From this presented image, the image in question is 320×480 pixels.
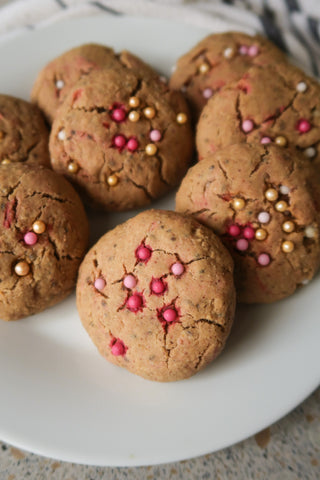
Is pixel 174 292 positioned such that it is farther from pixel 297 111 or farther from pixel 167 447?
pixel 297 111

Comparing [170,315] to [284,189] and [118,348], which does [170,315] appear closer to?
[118,348]

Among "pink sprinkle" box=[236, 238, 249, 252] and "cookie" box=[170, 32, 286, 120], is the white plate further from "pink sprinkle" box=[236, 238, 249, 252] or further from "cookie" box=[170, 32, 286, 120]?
"cookie" box=[170, 32, 286, 120]

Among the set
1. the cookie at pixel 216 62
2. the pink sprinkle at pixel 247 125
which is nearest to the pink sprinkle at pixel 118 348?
the pink sprinkle at pixel 247 125

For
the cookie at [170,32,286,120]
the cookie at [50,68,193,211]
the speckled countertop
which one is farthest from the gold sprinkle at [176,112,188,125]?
the speckled countertop

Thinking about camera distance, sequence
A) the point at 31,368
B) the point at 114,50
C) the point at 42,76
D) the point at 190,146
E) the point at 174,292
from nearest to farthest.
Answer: the point at 174,292
the point at 31,368
the point at 190,146
the point at 42,76
the point at 114,50

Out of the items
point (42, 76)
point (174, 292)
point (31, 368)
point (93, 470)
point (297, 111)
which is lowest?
point (93, 470)

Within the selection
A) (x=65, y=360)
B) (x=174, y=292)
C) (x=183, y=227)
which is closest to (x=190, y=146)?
(x=183, y=227)

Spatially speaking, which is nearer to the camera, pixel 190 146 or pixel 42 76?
pixel 190 146
